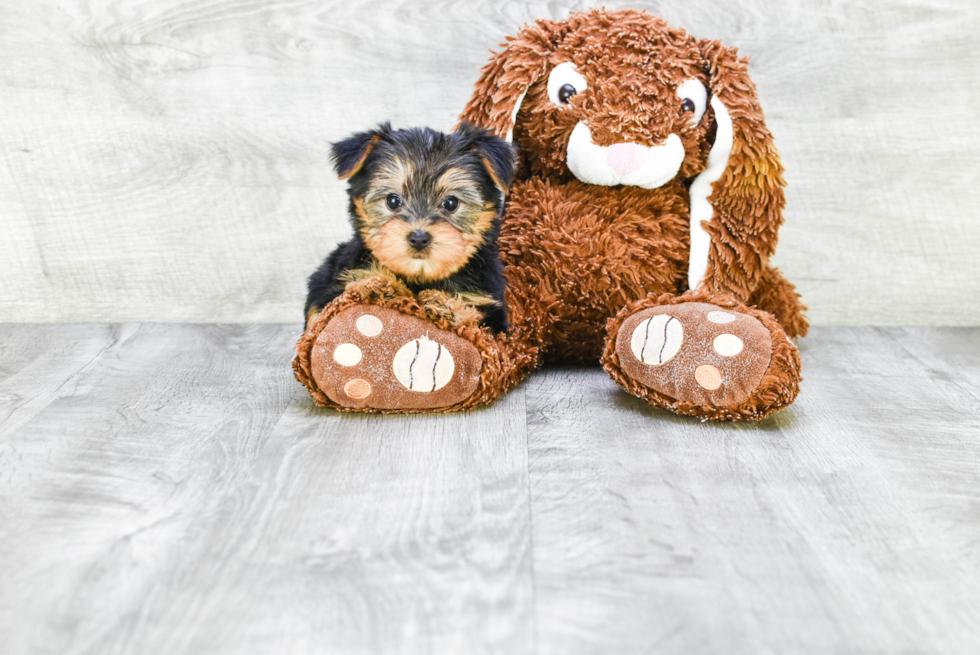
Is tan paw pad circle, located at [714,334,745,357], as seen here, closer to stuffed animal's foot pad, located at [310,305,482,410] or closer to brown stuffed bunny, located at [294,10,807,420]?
brown stuffed bunny, located at [294,10,807,420]

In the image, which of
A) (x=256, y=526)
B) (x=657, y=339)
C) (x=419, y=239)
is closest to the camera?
(x=256, y=526)

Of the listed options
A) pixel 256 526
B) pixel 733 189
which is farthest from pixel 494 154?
pixel 256 526

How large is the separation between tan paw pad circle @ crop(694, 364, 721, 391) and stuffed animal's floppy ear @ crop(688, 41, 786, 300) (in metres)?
0.34

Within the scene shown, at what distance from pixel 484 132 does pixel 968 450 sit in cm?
99

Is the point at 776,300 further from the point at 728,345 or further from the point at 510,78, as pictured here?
the point at 510,78

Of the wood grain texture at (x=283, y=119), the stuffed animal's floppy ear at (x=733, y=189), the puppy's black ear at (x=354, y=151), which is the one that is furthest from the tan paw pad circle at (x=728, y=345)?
the wood grain texture at (x=283, y=119)

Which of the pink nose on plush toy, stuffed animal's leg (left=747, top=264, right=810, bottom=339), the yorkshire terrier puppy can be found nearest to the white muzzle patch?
the pink nose on plush toy

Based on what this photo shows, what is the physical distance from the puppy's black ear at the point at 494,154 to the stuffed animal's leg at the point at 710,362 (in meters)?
0.37

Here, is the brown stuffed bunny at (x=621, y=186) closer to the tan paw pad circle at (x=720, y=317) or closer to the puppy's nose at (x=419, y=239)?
the tan paw pad circle at (x=720, y=317)

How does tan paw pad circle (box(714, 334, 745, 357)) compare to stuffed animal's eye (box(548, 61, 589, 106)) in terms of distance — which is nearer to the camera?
tan paw pad circle (box(714, 334, 745, 357))

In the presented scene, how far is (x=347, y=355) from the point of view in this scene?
1.53m

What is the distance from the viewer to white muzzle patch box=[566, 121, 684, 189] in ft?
5.72

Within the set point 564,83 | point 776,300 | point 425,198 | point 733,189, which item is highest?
point 564,83

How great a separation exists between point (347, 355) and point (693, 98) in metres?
0.88
